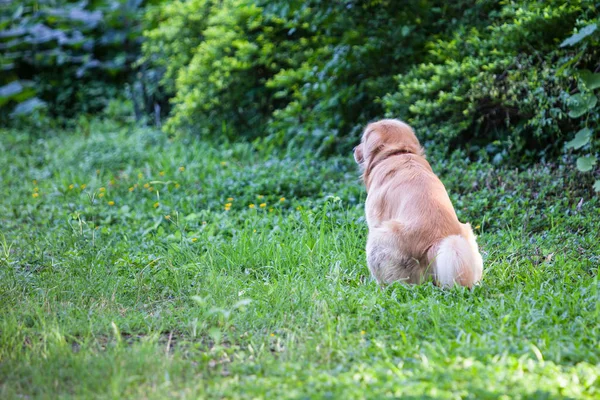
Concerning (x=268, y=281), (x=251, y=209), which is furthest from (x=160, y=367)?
(x=251, y=209)

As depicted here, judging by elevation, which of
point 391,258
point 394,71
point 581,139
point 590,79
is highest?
point 590,79

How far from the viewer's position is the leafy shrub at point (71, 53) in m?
13.2

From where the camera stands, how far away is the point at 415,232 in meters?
4.42

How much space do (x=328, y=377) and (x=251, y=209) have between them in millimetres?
3482

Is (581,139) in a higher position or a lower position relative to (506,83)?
lower

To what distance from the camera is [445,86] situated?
727 centimetres

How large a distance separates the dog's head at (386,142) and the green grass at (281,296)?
0.80 meters

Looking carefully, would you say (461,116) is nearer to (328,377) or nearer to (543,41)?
(543,41)

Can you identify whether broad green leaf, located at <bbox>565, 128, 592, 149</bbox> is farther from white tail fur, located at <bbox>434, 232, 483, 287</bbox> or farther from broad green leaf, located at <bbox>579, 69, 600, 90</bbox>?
white tail fur, located at <bbox>434, 232, 483, 287</bbox>

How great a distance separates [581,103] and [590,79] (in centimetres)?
26

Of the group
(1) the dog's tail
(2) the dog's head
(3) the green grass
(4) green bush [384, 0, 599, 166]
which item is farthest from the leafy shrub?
(1) the dog's tail

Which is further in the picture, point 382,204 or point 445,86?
point 445,86

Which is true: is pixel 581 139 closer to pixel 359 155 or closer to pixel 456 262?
pixel 359 155

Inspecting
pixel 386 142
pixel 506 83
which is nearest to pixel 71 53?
pixel 506 83
